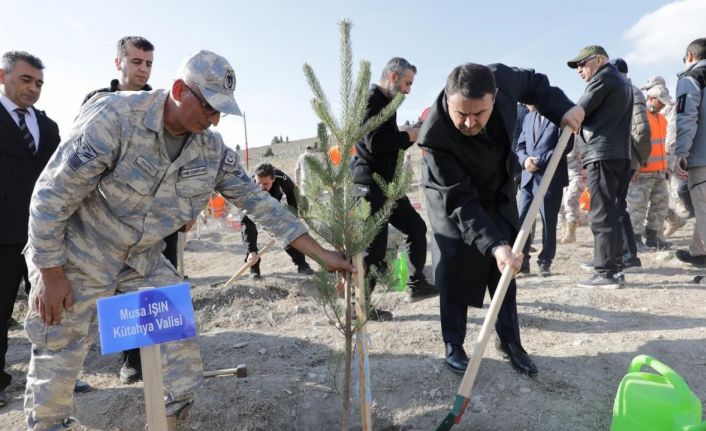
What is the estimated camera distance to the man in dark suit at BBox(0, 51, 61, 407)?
9.46 feet

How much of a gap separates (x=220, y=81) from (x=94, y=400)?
2163mm

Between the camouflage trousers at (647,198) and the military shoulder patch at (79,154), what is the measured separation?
605 centimetres

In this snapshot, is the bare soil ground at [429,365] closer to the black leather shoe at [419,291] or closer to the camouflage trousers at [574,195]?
the black leather shoe at [419,291]

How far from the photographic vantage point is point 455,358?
2732 mm

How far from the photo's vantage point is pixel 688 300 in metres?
3.76

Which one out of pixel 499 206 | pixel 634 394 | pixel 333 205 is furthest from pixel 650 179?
pixel 333 205

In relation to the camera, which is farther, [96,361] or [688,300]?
[688,300]

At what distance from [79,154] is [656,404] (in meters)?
2.56

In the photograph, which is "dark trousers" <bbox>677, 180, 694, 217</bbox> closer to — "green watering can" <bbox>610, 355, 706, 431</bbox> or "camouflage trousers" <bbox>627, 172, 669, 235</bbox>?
"camouflage trousers" <bbox>627, 172, 669, 235</bbox>

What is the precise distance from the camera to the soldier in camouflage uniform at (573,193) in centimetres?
654

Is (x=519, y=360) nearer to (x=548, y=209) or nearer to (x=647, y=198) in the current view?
(x=548, y=209)

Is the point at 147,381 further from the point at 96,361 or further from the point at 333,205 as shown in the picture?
the point at 96,361

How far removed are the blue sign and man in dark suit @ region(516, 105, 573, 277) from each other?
395cm

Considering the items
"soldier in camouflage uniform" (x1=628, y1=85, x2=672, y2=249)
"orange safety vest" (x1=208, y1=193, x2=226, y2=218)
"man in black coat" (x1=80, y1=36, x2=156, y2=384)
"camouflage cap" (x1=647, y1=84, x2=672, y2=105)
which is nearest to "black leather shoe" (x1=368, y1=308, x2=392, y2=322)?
"man in black coat" (x1=80, y1=36, x2=156, y2=384)
